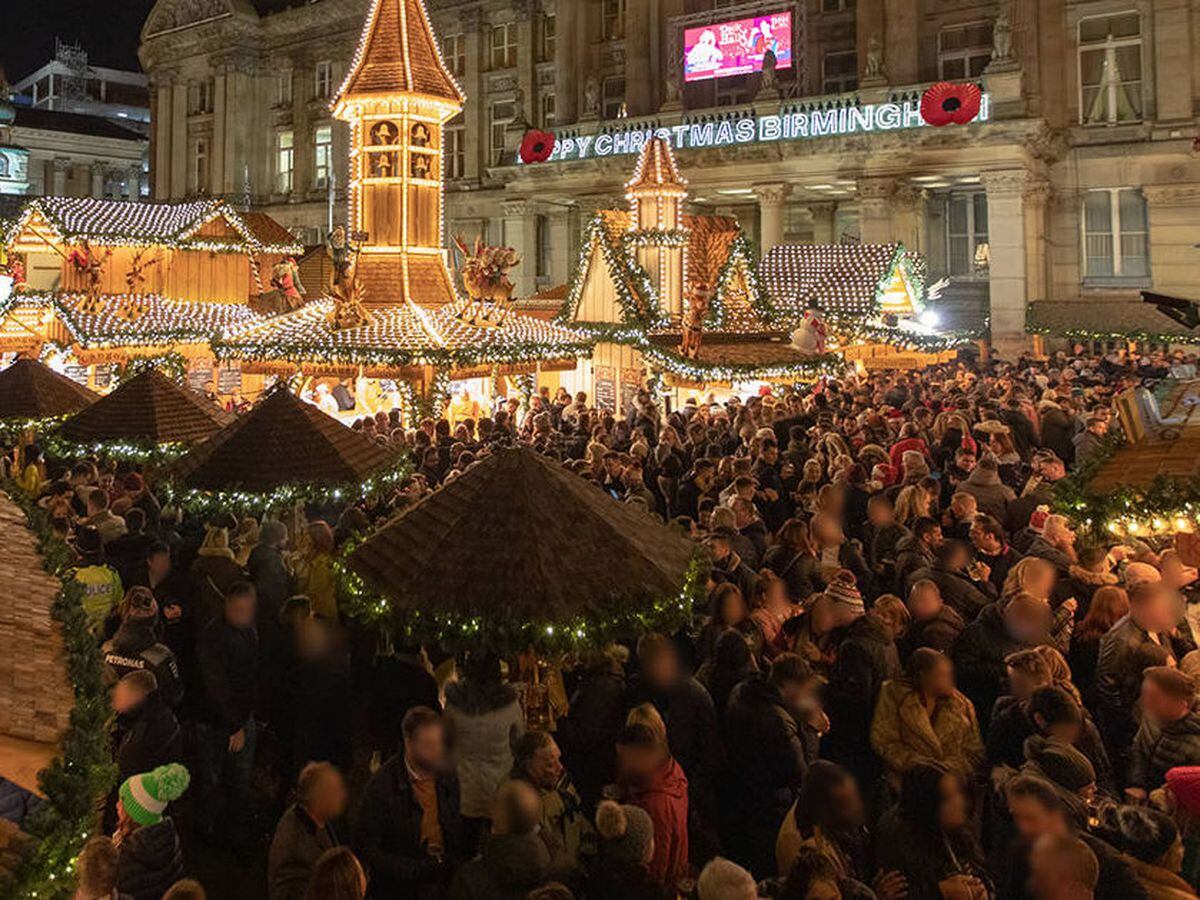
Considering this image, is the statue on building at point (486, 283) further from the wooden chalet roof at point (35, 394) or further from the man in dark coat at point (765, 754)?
the man in dark coat at point (765, 754)

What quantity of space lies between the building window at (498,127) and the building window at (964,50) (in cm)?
1938

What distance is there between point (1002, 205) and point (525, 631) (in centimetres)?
2794

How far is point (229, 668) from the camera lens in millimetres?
5824

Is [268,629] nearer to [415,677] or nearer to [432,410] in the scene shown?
[415,677]

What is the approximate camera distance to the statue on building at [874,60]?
31.2 m

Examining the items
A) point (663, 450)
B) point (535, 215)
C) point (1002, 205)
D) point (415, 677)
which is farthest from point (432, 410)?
point (535, 215)

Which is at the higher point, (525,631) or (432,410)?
(432,410)

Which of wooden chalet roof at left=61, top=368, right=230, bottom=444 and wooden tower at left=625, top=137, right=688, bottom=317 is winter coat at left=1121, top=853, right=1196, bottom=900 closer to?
wooden chalet roof at left=61, top=368, right=230, bottom=444

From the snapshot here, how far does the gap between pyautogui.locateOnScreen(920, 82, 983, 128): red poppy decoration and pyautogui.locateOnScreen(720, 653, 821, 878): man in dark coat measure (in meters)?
27.2

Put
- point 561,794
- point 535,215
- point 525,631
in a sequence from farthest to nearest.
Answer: point 535,215, point 525,631, point 561,794

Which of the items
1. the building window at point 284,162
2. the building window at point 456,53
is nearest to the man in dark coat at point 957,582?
the building window at point 456,53

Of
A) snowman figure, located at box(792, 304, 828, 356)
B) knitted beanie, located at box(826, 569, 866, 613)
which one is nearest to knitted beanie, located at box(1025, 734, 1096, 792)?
knitted beanie, located at box(826, 569, 866, 613)

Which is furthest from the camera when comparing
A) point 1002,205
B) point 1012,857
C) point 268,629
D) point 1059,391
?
point 1002,205

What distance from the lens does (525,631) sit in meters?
4.74
